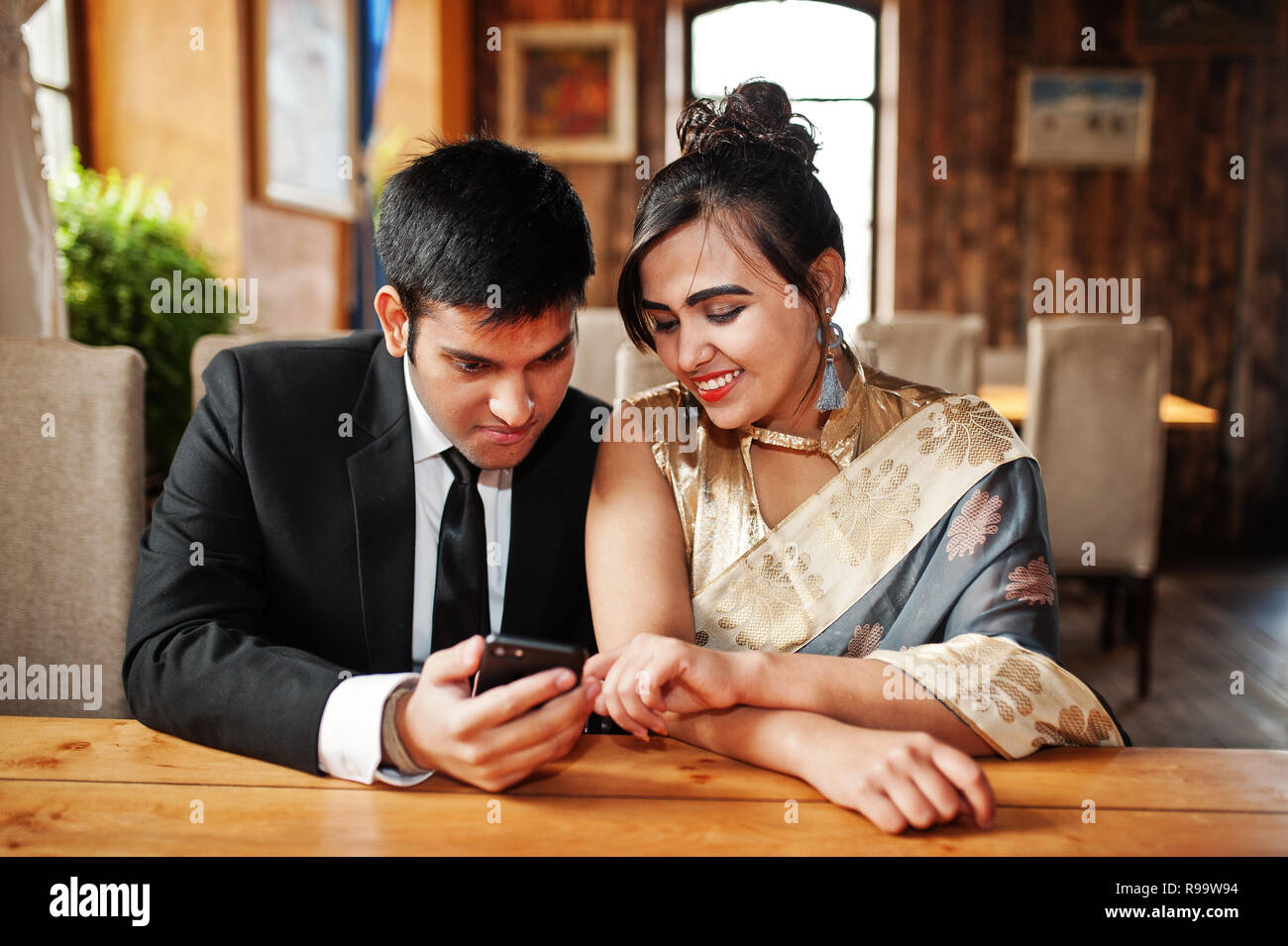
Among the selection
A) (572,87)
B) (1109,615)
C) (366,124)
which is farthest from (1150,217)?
(366,124)

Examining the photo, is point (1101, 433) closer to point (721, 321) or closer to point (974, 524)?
point (974, 524)

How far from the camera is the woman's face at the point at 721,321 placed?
1.28 metres

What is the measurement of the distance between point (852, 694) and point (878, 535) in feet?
1.13

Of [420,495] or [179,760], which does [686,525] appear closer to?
[420,495]

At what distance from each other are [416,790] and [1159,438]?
3.25 m

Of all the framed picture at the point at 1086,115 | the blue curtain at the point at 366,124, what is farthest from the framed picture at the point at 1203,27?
the blue curtain at the point at 366,124

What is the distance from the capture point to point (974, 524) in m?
1.28

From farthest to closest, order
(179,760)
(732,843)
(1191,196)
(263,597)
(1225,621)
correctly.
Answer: (1191,196) < (1225,621) < (263,597) < (179,760) < (732,843)

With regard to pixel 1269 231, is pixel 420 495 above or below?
below

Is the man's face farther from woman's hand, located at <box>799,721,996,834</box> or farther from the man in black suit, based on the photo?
woman's hand, located at <box>799,721,996,834</box>

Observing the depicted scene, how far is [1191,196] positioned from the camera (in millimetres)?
5641

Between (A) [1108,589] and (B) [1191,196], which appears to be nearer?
(A) [1108,589]

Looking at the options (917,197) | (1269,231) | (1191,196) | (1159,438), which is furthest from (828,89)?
(1159,438)

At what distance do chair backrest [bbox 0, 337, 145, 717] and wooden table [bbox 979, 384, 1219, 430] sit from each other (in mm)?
2747
